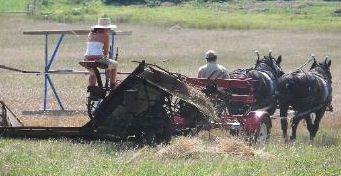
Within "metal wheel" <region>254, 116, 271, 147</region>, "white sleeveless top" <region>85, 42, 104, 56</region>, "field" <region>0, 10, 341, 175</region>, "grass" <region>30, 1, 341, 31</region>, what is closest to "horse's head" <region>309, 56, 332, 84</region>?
"field" <region>0, 10, 341, 175</region>

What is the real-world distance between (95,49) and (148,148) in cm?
193

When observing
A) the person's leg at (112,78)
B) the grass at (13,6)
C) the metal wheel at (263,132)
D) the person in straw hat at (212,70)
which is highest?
the person's leg at (112,78)

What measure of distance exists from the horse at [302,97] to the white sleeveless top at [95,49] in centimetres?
537

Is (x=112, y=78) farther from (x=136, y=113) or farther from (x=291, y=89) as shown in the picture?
(x=291, y=89)

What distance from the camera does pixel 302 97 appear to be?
18.0 meters

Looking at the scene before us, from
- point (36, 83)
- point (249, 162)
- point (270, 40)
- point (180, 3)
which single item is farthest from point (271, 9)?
point (249, 162)

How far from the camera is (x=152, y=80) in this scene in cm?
1405

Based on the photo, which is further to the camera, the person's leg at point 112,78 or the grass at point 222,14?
the grass at point 222,14

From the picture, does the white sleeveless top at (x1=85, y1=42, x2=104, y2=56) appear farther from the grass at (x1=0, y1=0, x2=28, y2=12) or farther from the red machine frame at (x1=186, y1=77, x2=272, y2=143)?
the grass at (x1=0, y1=0, x2=28, y2=12)

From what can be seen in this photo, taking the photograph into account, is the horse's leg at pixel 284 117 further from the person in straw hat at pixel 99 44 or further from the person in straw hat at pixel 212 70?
A: the person in straw hat at pixel 99 44

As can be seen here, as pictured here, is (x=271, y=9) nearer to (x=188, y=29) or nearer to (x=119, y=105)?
(x=188, y=29)

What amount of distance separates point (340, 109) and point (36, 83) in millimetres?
11276

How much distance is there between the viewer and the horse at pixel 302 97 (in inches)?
706

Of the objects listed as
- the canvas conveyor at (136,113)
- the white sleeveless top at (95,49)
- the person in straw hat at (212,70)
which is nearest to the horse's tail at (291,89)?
the person in straw hat at (212,70)
